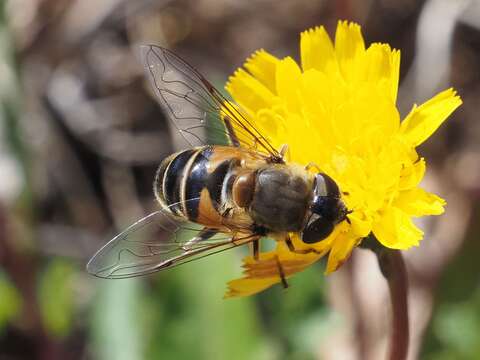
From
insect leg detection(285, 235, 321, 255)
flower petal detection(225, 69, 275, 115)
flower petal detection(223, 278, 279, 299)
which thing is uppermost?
flower petal detection(225, 69, 275, 115)

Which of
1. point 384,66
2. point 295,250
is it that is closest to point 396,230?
point 295,250

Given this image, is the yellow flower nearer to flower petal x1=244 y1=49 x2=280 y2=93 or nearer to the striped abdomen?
flower petal x1=244 y1=49 x2=280 y2=93

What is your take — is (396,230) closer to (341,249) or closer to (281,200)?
(341,249)

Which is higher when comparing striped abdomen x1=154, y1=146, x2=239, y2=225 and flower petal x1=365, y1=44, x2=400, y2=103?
flower petal x1=365, y1=44, x2=400, y2=103

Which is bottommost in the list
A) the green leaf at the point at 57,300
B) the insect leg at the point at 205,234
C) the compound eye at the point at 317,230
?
the green leaf at the point at 57,300

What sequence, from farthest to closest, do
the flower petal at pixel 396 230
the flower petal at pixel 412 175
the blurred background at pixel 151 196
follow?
the blurred background at pixel 151 196
the flower petal at pixel 412 175
the flower petal at pixel 396 230

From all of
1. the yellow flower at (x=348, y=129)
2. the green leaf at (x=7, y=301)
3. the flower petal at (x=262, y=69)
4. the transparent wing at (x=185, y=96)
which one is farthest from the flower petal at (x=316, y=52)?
the green leaf at (x=7, y=301)

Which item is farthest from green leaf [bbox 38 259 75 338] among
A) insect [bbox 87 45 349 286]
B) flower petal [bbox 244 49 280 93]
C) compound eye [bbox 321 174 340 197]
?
compound eye [bbox 321 174 340 197]

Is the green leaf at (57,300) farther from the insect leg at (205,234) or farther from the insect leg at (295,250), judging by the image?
the insect leg at (295,250)
